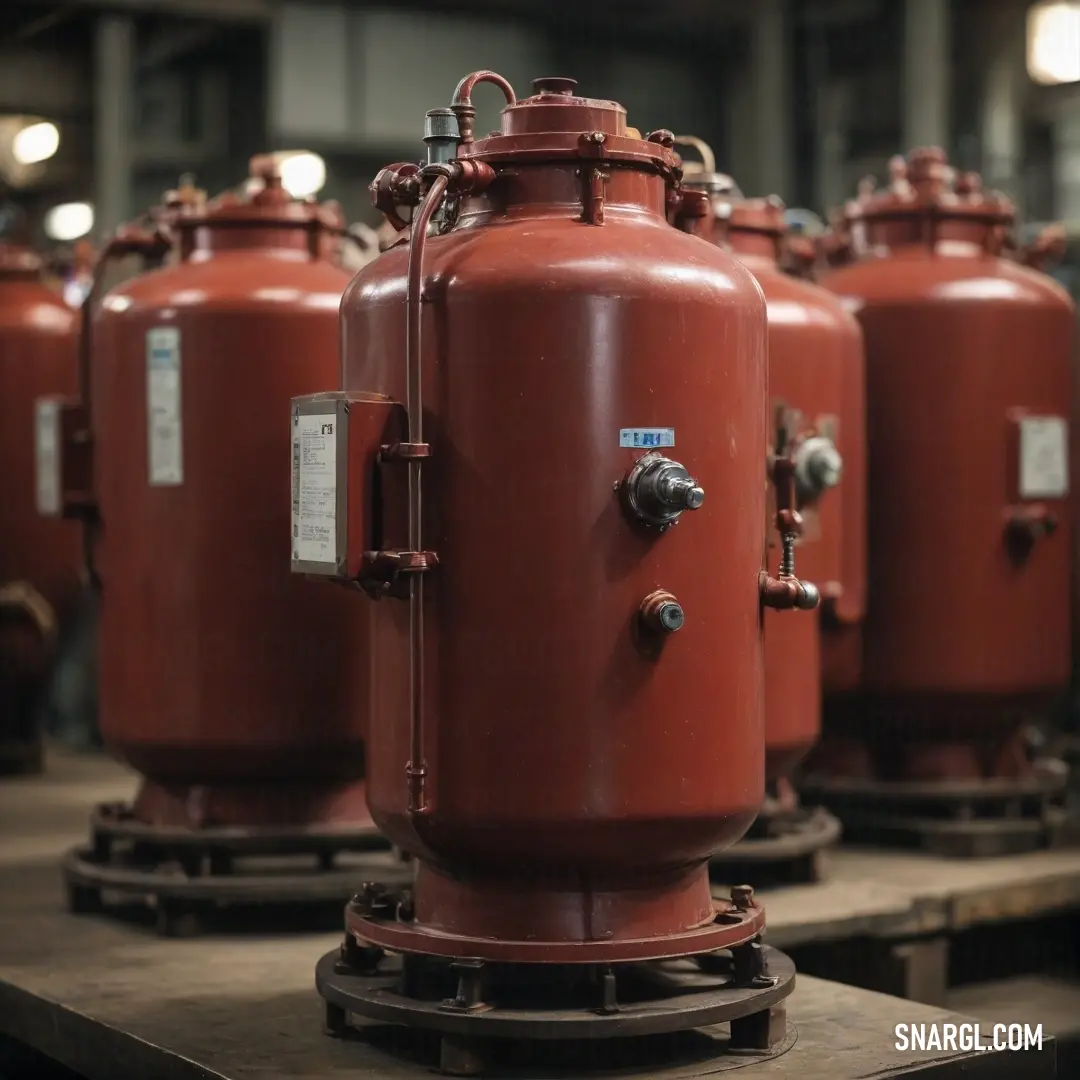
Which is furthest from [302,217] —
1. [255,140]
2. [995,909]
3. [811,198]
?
[811,198]

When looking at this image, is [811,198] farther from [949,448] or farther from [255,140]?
[949,448]

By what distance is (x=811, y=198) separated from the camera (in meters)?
11.3

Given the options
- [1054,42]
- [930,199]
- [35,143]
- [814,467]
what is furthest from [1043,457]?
[35,143]

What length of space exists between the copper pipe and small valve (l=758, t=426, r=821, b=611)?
27.0 inches

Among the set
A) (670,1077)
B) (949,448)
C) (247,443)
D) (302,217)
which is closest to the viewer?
(670,1077)

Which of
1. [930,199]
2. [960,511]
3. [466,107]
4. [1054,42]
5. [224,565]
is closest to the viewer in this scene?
[466,107]

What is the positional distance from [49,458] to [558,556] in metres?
2.25

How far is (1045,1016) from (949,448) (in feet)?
5.52

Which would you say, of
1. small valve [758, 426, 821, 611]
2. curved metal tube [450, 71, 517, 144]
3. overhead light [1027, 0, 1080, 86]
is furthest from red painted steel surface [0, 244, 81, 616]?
overhead light [1027, 0, 1080, 86]

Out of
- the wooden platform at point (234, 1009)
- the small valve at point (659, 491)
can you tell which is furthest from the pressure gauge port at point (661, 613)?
the wooden platform at point (234, 1009)

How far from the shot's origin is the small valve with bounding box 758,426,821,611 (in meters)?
3.76

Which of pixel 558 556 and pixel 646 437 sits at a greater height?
pixel 646 437

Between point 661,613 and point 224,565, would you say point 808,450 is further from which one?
point 661,613

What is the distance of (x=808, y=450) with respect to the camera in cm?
505
